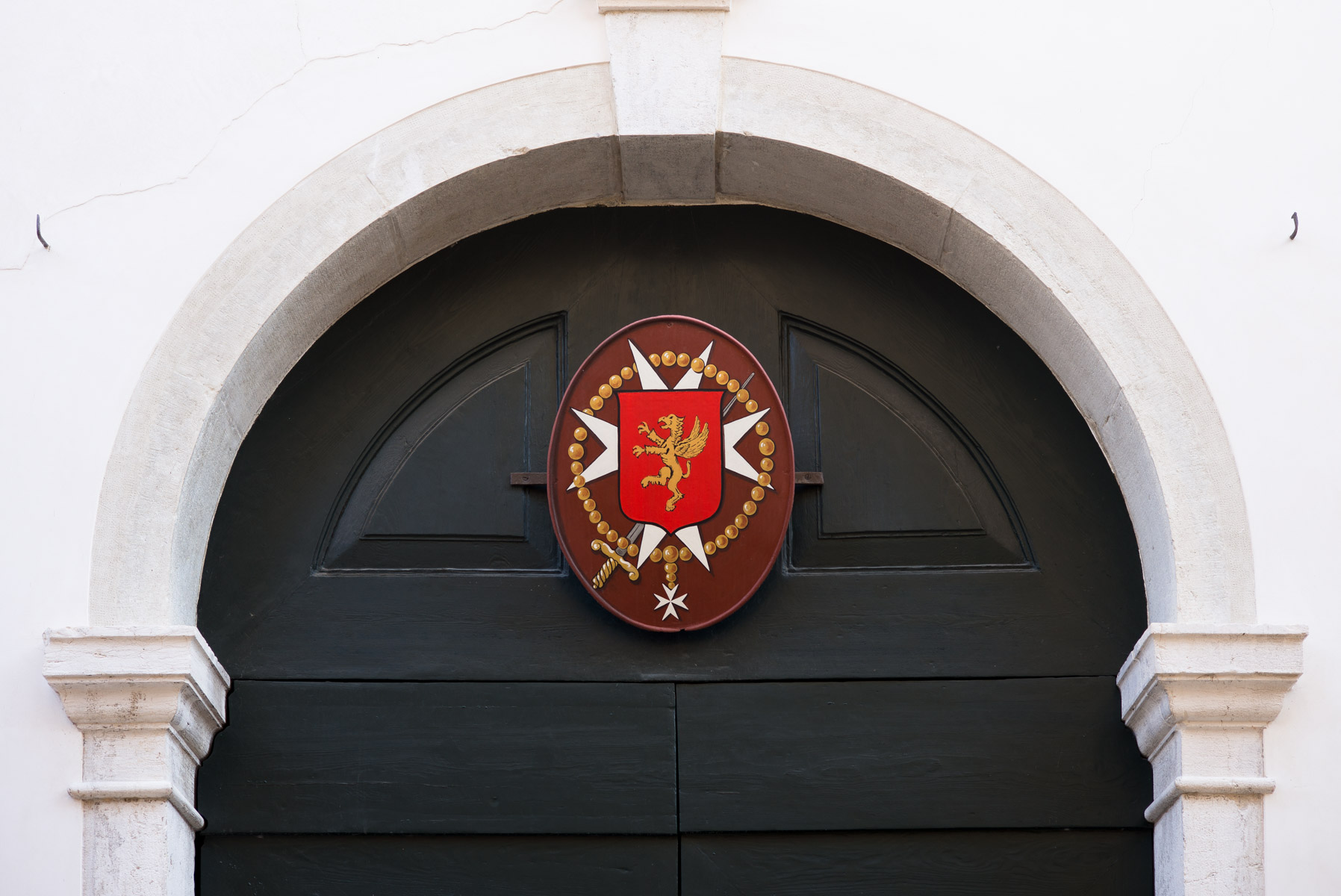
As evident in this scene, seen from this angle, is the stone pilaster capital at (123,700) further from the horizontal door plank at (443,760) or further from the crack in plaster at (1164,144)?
the crack in plaster at (1164,144)

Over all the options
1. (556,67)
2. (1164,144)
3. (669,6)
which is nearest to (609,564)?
(556,67)

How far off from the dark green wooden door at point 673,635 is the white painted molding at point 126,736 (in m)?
0.24

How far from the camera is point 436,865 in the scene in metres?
3.18

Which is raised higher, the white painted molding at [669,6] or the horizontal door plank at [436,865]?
the white painted molding at [669,6]

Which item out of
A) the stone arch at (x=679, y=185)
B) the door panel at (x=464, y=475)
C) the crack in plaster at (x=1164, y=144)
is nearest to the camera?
the stone arch at (x=679, y=185)

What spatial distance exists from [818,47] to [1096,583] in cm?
155

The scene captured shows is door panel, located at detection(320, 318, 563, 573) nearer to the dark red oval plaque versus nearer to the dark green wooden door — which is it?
the dark green wooden door

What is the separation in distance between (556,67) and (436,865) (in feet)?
→ 6.66

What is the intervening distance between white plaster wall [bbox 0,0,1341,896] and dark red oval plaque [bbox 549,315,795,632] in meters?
0.85

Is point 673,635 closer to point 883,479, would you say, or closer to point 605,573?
point 605,573

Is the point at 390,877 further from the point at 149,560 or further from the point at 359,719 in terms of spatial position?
the point at 149,560

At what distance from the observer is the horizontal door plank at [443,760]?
10.5 ft

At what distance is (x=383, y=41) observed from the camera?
334 cm

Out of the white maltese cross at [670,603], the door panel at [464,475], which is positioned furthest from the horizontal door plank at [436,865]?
the door panel at [464,475]
